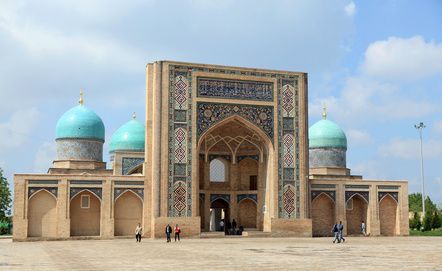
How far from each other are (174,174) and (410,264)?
15624mm

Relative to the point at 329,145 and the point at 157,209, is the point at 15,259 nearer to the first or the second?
the point at 157,209

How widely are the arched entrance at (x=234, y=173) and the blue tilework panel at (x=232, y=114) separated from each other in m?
0.96

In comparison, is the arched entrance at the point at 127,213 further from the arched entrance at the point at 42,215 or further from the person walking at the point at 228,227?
the person walking at the point at 228,227

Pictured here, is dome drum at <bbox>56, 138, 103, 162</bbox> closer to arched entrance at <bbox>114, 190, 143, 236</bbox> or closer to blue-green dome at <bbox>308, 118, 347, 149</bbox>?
arched entrance at <bbox>114, 190, 143, 236</bbox>

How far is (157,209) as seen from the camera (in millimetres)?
26016

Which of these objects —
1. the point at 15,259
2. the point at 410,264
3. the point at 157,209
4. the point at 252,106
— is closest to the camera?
the point at 410,264

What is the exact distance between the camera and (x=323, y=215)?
1187 inches

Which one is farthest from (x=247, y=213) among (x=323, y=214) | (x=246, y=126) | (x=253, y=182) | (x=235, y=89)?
(x=235, y=89)

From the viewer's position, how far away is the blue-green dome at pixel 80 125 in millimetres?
32781

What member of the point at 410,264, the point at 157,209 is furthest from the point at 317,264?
the point at 157,209

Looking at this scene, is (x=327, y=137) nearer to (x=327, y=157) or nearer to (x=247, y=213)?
(x=327, y=157)

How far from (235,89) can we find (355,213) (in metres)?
8.98

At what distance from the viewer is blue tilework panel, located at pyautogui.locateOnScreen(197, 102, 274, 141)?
89.1 ft

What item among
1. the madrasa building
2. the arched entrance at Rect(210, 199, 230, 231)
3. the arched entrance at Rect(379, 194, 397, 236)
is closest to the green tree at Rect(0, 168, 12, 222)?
the madrasa building
